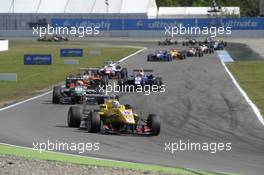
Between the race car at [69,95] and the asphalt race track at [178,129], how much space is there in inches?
14.7

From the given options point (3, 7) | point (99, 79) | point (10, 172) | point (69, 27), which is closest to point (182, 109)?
point (99, 79)

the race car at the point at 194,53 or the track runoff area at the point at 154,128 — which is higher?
the track runoff area at the point at 154,128

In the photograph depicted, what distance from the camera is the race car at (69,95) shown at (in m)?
23.4

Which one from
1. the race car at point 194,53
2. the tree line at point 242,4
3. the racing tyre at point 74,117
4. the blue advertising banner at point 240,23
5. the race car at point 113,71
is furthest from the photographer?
the tree line at point 242,4

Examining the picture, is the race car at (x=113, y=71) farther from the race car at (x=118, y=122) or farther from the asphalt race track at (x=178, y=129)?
the race car at (x=118, y=122)

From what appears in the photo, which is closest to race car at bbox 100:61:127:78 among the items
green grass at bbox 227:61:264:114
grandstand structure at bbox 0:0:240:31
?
green grass at bbox 227:61:264:114

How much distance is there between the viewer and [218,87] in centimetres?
3017

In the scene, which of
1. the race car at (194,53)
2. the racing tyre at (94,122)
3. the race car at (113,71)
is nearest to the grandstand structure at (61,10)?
the race car at (194,53)

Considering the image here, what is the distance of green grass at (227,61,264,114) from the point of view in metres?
25.7

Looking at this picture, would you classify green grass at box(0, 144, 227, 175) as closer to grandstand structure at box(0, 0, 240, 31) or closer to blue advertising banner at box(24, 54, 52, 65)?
blue advertising banner at box(24, 54, 52, 65)

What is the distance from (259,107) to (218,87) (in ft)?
25.4

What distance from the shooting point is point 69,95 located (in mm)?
23656

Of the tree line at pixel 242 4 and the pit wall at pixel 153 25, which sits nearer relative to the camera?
the pit wall at pixel 153 25

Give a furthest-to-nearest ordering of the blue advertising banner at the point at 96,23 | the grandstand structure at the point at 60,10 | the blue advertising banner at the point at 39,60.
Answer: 1. the grandstand structure at the point at 60,10
2. the blue advertising banner at the point at 96,23
3. the blue advertising banner at the point at 39,60
